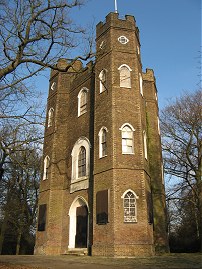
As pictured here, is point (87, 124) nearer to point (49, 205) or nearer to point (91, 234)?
point (49, 205)

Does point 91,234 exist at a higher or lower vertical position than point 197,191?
lower

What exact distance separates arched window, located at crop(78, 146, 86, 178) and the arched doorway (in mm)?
1762

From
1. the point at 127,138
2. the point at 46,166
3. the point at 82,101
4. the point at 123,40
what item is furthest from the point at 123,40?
the point at 46,166

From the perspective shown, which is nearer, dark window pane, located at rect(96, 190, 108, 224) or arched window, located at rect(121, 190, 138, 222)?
arched window, located at rect(121, 190, 138, 222)

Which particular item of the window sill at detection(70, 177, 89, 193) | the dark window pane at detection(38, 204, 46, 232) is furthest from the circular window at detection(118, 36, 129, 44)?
the dark window pane at detection(38, 204, 46, 232)

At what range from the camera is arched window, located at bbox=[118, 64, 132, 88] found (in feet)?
60.7

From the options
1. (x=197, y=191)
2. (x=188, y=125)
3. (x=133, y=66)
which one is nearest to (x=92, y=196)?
(x=133, y=66)

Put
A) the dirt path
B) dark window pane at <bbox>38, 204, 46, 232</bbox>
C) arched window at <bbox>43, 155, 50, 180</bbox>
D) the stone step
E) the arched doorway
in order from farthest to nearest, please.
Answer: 1. arched window at <bbox>43, 155, 50, 180</bbox>
2. dark window pane at <bbox>38, 204, 46, 232</bbox>
3. the arched doorway
4. the stone step
5. the dirt path

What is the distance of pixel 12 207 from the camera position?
3134 cm

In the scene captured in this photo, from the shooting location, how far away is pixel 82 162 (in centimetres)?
1980

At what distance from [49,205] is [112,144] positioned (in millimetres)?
6976

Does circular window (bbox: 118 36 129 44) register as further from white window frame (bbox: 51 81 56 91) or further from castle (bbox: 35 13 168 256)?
white window frame (bbox: 51 81 56 91)

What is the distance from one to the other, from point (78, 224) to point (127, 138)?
6672 millimetres

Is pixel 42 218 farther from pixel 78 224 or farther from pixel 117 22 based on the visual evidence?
pixel 117 22
